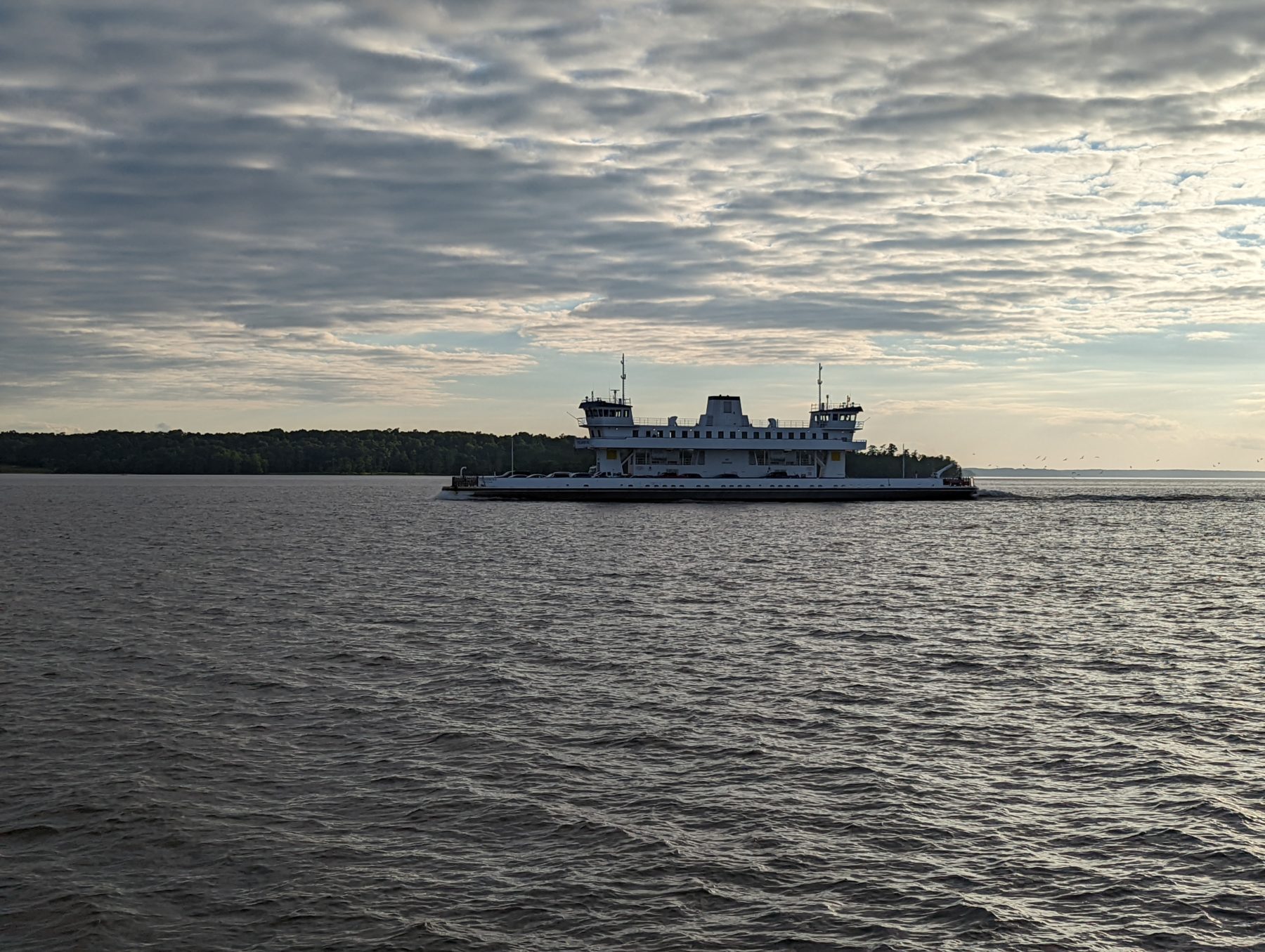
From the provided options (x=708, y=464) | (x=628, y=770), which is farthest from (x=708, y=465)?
(x=628, y=770)

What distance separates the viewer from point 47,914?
1198cm

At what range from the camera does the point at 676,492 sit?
120938 mm

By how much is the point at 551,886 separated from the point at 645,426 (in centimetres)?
11037

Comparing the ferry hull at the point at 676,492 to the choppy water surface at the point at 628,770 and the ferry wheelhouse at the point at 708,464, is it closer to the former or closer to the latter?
the ferry wheelhouse at the point at 708,464

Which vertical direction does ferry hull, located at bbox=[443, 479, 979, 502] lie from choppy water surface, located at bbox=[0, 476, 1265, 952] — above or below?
above

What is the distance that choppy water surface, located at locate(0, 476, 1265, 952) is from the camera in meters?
12.1

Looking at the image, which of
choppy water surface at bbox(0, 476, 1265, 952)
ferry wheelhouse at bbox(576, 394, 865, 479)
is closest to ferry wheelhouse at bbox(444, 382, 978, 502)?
ferry wheelhouse at bbox(576, 394, 865, 479)

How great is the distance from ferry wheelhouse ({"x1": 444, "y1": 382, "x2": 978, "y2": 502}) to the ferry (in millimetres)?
86

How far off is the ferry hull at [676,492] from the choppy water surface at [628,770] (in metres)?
75.6

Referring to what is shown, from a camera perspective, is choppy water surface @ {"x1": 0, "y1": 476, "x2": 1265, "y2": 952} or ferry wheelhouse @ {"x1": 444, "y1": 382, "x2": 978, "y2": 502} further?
ferry wheelhouse @ {"x1": 444, "y1": 382, "x2": 978, "y2": 502}

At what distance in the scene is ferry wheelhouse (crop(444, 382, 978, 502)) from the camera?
120m

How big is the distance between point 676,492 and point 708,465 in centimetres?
695

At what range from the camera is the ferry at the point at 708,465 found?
119688 mm

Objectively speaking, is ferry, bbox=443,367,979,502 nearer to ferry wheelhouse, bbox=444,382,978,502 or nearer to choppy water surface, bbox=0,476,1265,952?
ferry wheelhouse, bbox=444,382,978,502
